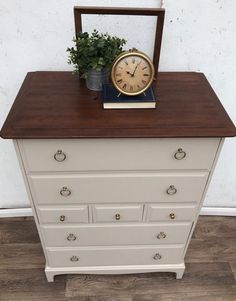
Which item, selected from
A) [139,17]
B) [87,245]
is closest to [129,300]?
[87,245]

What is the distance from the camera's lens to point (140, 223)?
1.33 meters

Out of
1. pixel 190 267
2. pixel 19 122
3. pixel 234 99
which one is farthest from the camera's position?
pixel 190 267

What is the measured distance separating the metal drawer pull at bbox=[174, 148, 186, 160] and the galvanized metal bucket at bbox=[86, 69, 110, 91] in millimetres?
423

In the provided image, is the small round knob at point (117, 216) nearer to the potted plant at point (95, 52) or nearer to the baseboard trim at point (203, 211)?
the potted plant at point (95, 52)

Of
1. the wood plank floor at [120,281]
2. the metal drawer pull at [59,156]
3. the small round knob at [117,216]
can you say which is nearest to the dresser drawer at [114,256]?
the wood plank floor at [120,281]

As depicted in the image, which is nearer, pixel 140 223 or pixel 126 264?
pixel 140 223

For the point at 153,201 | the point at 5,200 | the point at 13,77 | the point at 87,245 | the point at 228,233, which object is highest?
the point at 13,77

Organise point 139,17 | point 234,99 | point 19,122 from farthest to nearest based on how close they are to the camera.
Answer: point 234,99
point 139,17
point 19,122

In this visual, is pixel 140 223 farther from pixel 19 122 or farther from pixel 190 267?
pixel 19 122

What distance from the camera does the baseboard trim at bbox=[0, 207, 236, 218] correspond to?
192 centimetres

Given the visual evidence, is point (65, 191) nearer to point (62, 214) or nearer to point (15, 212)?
point (62, 214)

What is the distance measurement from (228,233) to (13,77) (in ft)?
5.40

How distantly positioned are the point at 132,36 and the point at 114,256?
1.12 metres

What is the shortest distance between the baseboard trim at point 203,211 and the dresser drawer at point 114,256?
0.52 meters
